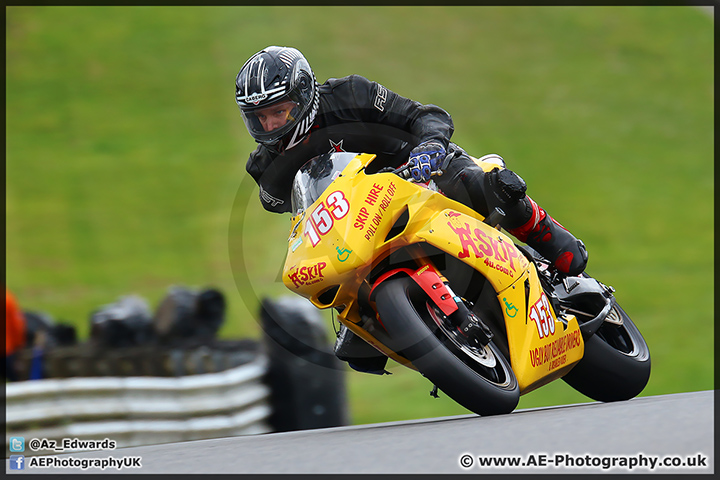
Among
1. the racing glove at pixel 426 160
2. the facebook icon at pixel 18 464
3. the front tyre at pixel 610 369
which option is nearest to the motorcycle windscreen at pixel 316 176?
the racing glove at pixel 426 160

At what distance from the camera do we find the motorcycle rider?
4.21 metres

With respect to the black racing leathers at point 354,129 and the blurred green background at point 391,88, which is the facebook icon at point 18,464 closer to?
the black racing leathers at point 354,129

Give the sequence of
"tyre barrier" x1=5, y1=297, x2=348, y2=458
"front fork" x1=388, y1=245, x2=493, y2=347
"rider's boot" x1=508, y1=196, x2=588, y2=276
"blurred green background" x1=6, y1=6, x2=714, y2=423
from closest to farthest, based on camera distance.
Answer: "front fork" x1=388, y1=245, x2=493, y2=347, "rider's boot" x1=508, y1=196, x2=588, y2=276, "tyre barrier" x1=5, y1=297, x2=348, y2=458, "blurred green background" x1=6, y1=6, x2=714, y2=423

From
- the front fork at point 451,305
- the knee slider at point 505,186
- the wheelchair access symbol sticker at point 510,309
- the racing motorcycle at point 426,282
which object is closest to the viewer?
the racing motorcycle at point 426,282

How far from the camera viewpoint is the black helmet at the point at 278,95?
13.8 feet

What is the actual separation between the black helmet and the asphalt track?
1.56 meters

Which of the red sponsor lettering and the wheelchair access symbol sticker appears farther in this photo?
the wheelchair access symbol sticker

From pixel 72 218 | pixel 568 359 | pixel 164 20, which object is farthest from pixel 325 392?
pixel 164 20

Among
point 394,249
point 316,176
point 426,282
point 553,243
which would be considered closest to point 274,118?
point 316,176

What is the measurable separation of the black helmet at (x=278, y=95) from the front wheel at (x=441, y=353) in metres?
1.01

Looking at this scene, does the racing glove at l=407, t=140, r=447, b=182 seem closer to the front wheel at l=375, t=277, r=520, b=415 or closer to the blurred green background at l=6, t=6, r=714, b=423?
the front wheel at l=375, t=277, r=520, b=415

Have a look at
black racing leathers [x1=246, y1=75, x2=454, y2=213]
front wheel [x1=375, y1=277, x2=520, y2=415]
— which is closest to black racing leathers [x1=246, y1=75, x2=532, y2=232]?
black racing leathers [x1=246, y1=75, x2=454, y2=213]

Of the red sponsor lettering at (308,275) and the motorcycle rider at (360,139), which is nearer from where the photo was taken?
the red sponsor lettering at (308,275)

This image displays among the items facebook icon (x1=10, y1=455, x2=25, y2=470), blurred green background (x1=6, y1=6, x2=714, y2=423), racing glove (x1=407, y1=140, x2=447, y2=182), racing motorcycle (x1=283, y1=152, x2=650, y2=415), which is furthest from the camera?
blurred green background (x1=6, y1=6, x2=714, y2=423)
